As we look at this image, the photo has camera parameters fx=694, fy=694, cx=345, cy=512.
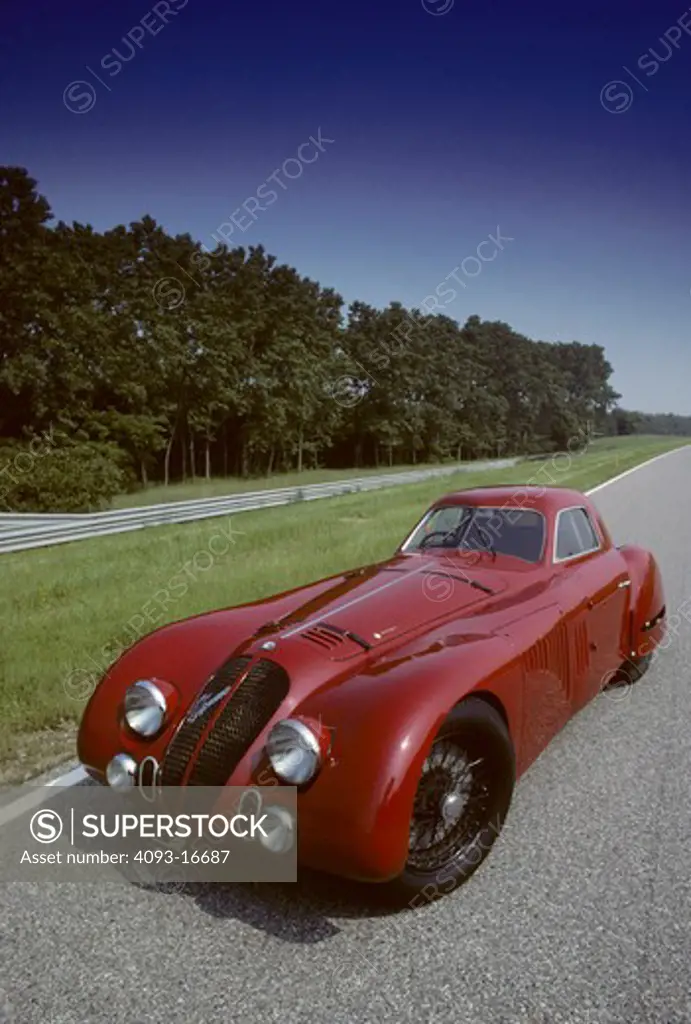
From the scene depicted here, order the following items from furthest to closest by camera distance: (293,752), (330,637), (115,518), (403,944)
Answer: (115,518)
(330,637)
(293,752)
(403,944)

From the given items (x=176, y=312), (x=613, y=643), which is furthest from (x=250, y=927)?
(x=176, y=312)

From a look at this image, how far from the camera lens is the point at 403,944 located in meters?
2.62

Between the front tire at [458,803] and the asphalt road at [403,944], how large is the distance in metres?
0.12

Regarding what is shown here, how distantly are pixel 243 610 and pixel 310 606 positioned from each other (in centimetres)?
42

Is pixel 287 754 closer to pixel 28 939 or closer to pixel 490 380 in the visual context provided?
pixel 28 939

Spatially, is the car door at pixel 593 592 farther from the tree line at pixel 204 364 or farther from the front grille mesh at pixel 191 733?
the tree line at pixel 204 364

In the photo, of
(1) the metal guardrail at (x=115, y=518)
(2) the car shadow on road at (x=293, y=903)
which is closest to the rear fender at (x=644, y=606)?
(2) the car shadow on road at (x=293, y=903)

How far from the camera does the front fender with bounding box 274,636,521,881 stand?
2.59 metres

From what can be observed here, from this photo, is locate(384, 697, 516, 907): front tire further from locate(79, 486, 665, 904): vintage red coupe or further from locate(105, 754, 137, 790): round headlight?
locate(105, 754, 137, 790): round headlight

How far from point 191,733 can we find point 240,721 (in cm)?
24

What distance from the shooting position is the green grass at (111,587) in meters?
4.90

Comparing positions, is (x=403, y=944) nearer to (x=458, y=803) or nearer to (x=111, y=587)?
(x=458, y=803)

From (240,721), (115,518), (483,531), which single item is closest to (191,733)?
(240,721)

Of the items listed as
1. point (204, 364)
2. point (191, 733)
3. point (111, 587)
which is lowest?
point (111, 587)
